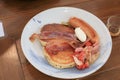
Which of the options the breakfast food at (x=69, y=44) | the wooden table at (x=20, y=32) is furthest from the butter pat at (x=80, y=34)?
the wooden table at (x=20, y=32)

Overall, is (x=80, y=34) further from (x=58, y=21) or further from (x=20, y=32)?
(x=20, y=32)

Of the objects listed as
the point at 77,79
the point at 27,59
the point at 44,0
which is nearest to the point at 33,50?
the point at 27,59

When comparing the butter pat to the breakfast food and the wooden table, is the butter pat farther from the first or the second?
the wooden table

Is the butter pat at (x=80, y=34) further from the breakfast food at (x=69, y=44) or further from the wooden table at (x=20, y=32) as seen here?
the wooden table at (x=20, y=32)

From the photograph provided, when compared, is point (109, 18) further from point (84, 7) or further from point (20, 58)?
point (20, 58)

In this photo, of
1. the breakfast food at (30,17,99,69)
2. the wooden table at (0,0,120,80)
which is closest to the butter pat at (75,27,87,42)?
the breakfast food at (30,17,99,69)
